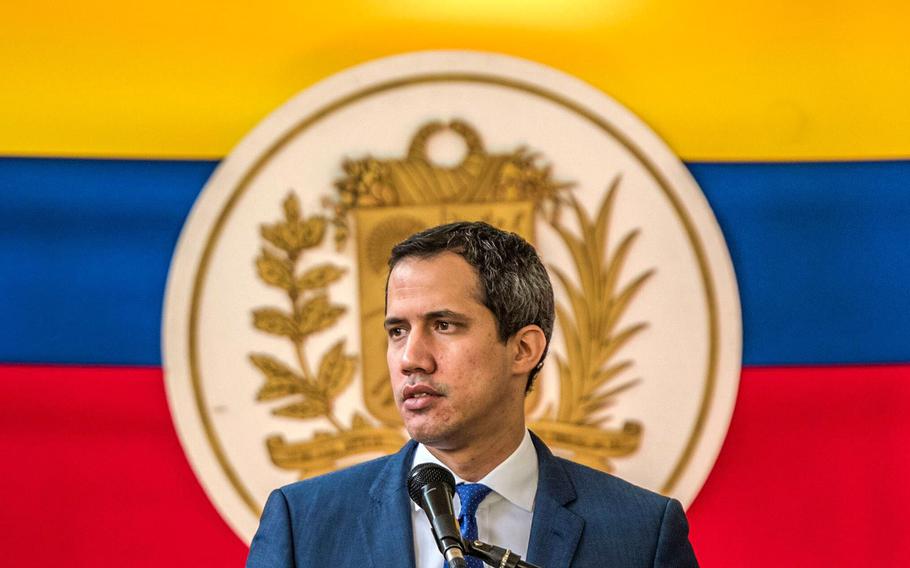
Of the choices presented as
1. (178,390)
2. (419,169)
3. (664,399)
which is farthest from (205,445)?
(664,399)

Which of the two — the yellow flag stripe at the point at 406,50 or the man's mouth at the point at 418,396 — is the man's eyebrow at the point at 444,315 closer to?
the man's mouth at the point at 418,396

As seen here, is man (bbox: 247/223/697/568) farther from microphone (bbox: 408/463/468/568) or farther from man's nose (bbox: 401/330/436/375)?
microphone (bbox: 408/463/468/568)

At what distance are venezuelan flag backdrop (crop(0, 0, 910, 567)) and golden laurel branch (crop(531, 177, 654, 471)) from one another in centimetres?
29

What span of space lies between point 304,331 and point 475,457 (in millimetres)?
1103

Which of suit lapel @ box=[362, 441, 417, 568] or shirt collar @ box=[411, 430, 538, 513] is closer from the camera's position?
suit lapel @ box=[362, 441, 417, 568]

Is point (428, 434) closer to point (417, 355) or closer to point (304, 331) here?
point (417, 355)

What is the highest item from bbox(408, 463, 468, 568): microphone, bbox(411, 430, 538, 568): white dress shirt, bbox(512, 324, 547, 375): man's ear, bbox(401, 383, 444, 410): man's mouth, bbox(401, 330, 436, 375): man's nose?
bbox(512, 324, 547, 375): man's ear

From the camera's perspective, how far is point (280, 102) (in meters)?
3.09

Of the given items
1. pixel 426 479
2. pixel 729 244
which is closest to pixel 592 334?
pixel 729 244

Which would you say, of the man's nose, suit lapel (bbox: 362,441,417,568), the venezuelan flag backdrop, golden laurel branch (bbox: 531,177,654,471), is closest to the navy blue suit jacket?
suit lapel (bbox: 362,441,417,568)

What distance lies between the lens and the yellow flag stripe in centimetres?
310

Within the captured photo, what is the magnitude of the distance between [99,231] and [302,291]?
0.57 metres

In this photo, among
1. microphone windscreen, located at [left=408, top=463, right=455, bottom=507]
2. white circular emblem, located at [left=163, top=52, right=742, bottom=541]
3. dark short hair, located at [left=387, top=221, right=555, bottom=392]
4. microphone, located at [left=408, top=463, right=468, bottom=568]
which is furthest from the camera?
white circular emblem, located at [left=163, top=52, right=742, bottom=541]

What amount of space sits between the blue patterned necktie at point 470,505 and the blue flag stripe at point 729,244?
1.29 m
